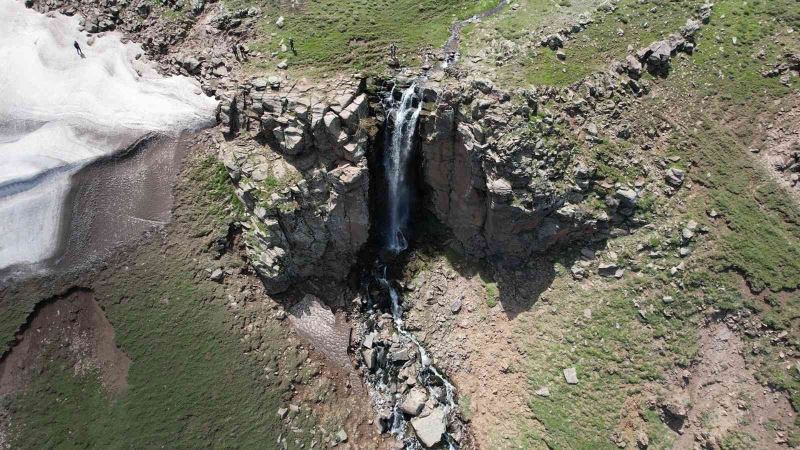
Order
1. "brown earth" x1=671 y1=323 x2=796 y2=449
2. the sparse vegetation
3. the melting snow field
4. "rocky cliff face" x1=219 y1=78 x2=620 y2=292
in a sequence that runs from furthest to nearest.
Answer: the sparse vegetation
the melting snow field
"rocky cliff face" x1=219 y1=78 x2=620 y2=292
"brown earth" x1=671 y1=323 x2=796 y2=449

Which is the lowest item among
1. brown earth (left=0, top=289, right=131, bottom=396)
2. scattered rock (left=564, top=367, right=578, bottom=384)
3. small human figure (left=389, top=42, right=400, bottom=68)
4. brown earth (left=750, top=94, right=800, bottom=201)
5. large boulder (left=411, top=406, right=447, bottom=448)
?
large boulder (left=411, top=406, right=447, bottom=448)

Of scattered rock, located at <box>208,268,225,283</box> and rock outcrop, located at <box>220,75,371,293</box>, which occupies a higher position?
rock outcrop, located at <box>220,75,371,293</box>

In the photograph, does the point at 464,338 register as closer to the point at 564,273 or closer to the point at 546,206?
the point at 564,273

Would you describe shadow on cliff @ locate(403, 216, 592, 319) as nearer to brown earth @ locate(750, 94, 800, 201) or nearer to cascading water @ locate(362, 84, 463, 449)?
cascading water @ locate(362, 84, 463, 449)

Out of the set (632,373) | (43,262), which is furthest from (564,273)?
(43,262)

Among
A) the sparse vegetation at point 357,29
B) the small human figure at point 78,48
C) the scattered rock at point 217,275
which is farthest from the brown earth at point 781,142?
the small human figure at point 78,48

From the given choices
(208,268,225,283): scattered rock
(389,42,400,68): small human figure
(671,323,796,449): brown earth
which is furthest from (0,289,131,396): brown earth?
(671,323,796,449): brown earth

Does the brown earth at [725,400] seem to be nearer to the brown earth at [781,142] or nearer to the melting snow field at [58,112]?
the brown earth at [781,142]
